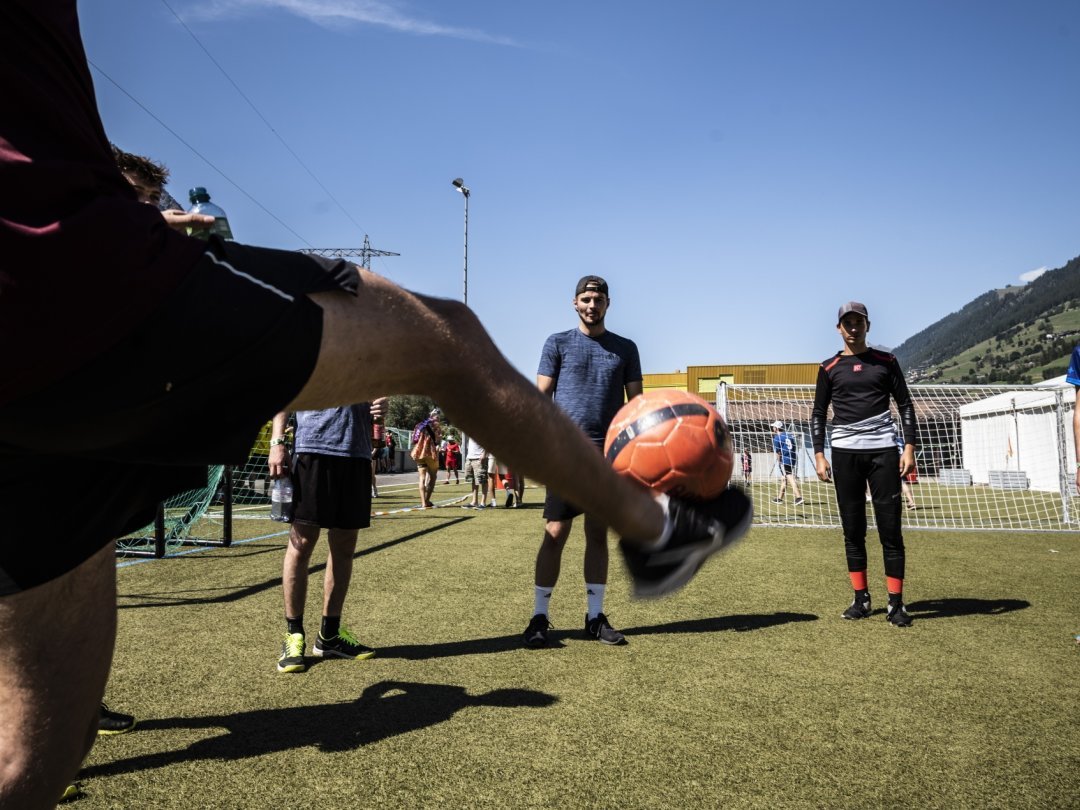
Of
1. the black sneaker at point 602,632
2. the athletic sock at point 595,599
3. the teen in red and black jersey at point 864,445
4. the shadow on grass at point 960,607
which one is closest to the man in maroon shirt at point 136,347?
the black sneaker at point 602,632

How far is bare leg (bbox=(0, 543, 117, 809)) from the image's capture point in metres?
1.40

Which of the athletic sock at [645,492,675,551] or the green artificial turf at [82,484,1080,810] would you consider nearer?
the athletic sock at [645,492,675,551]

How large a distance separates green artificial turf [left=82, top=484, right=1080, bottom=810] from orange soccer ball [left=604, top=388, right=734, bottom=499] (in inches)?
51.2

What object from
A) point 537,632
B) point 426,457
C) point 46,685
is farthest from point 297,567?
point 426,457

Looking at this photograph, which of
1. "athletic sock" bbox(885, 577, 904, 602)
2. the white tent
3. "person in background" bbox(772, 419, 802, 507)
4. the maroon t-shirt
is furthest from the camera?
the white tent

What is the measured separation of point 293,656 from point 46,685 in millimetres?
2772

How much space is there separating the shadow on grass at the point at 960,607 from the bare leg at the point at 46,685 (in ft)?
18.3

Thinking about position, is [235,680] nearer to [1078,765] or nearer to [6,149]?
[6,149]

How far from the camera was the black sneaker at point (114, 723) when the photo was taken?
10.1ft

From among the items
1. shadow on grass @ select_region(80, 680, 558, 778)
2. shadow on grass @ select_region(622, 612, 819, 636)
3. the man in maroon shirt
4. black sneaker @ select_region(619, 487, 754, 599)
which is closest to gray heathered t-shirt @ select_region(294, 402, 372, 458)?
shadow on grass @ select_region(80, 680, 558, 778)

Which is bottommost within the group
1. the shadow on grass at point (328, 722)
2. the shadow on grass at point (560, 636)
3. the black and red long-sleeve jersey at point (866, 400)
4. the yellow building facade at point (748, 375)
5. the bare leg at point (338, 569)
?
the shadow on grass at point (328, 722)

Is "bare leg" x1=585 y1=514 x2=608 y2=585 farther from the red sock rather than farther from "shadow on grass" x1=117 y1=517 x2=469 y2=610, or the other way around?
"shadow on grass" x1=117 y1=517 x2=469 y2=610

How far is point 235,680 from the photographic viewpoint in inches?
150

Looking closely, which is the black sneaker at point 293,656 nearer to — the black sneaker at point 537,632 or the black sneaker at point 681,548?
the black sneaker at point 537,632
